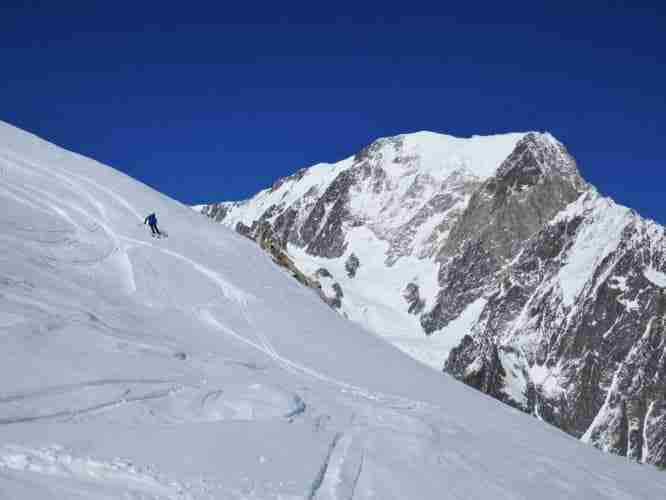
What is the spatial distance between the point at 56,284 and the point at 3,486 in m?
11.1

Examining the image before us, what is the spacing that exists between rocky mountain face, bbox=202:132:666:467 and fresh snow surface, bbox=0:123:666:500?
3809 inches

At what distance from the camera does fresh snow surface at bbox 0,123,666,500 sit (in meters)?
8.77

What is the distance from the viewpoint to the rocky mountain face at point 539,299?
139 meters

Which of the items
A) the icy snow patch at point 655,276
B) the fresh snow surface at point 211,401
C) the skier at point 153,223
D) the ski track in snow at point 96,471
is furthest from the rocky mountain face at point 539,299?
the ski track in snow at point 96,471

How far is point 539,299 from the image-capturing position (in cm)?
16262

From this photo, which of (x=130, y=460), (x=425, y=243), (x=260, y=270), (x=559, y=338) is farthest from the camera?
(x=425, y=243)

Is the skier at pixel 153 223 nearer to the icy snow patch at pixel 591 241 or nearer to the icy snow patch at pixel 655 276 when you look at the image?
the icy snow patch at pixel 655 276

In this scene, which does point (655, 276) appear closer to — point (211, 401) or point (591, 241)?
point (591, 241)

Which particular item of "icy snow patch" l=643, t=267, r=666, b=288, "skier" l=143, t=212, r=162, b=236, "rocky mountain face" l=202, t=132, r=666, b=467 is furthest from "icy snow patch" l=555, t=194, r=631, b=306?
"skier" l=143, t=212, r=162, b=236

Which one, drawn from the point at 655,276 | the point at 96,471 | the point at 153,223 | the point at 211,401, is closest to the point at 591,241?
the point at 655,276

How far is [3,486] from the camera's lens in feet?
22.8

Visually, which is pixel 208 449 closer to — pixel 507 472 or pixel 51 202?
pixel 507 472

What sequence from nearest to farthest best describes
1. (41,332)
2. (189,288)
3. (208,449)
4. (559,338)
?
(208,449)
(41,332)
(189,288)
(559,338)

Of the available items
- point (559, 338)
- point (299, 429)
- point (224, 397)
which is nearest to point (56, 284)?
point (224, 397)
